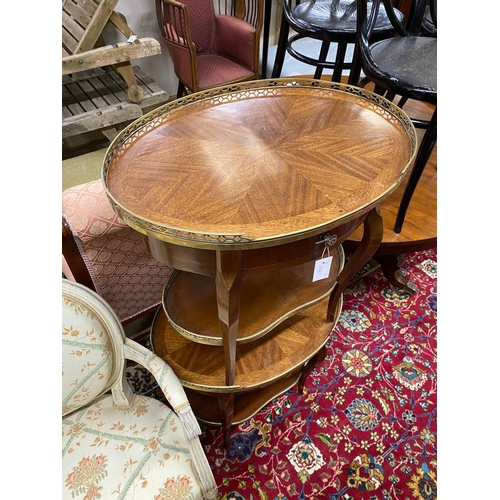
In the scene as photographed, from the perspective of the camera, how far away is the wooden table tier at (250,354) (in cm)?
117

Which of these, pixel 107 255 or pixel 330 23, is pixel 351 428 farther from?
pixel 330 23

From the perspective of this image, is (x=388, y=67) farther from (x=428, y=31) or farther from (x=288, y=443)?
(x=288, y=443)

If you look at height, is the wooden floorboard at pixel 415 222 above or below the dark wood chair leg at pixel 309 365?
above

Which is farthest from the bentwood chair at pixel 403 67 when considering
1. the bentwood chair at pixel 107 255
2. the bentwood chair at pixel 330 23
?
the bentwood chair at pixel 107 255

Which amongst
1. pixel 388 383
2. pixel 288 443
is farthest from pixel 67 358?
pixel 388 383

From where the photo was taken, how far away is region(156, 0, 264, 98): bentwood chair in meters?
2.41

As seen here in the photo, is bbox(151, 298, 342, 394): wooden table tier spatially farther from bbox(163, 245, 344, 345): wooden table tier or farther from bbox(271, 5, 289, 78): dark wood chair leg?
bbox(271, 5, 289, 78): dark wood chair leg

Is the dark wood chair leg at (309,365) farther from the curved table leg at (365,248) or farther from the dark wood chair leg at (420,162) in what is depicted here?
the dark wood chair leg at (420,162)

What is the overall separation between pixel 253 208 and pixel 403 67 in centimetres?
90

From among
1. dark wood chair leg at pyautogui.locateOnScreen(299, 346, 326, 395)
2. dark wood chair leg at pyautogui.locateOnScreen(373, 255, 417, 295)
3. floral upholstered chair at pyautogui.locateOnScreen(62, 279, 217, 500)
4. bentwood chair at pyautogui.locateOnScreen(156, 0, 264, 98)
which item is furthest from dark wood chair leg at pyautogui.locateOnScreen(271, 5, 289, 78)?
floral upholstered chair at pyautogui.locateOnScreen(62, 279, 217, 500)

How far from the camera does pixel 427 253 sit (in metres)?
2.10

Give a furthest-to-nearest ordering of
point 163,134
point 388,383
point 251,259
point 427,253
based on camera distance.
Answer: point 427,253
point 388,383
point 163,134
point 251,259

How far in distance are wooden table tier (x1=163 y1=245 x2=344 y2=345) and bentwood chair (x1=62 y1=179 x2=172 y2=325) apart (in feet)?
0.56

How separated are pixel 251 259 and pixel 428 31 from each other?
1.77m
